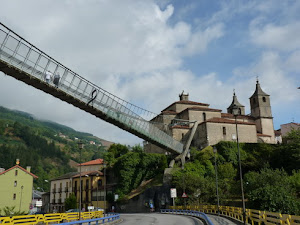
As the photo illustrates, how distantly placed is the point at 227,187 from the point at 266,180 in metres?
9.72

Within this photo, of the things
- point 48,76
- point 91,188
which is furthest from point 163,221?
point 91,188

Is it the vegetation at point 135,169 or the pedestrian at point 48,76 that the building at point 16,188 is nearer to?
the vegetation at point 135,169

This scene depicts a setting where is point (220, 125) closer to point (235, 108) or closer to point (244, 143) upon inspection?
point (244, 143)

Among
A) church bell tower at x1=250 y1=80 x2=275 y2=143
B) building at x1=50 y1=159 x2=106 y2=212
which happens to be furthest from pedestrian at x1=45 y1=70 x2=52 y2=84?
church bell tower at x1=250 y1=80 x2=275 y2=143

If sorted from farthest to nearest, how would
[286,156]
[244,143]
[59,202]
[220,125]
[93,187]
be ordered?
1. [59,202]
2. [93,187]
3. [220,125]
4. [244,143]
5. [286,156]

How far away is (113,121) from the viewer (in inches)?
1404

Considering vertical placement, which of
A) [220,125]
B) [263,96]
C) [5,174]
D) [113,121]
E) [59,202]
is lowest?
[59,202]

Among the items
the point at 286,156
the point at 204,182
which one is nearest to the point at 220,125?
the point at 286,156

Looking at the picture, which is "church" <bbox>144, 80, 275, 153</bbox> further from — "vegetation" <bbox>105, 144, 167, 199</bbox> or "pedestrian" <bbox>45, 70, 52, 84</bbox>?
"pedestrian" <bbox>45, 70, 52, 84</bbox>

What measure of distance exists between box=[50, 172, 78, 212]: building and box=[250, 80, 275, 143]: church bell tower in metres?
46.6

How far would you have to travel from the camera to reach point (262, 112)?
7362 cm

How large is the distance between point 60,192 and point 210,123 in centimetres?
4114

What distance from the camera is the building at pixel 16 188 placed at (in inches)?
2357

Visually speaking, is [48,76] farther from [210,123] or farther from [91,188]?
[91,188]
